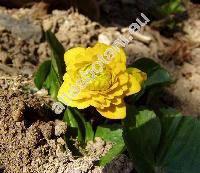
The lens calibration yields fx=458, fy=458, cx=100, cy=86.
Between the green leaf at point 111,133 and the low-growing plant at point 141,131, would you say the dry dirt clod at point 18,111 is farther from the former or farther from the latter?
Answer: the green leaf at point 111,133

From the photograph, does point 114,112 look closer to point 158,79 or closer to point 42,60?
point 158,79

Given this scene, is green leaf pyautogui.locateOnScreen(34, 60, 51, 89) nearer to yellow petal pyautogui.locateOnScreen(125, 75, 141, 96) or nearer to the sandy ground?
the sandy ground

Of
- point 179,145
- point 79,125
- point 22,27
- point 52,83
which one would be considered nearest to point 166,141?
point 179,145

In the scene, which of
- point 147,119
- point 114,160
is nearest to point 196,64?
point 147,119

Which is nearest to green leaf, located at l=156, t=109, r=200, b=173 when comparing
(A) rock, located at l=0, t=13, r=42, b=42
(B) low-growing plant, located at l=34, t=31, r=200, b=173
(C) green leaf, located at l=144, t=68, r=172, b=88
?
(B) low-growing plant, located at l=34, t=31, r=200, b=173

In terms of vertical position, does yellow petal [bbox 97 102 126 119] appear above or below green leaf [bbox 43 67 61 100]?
above

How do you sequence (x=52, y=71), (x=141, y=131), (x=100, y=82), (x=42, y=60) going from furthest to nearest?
(x=42, y=60) < (x=52, y=71) < (x=141, y=131) < (x=100, y=82)

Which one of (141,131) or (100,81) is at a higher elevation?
(100,81)

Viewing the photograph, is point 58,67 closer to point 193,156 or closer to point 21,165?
point 21,165
